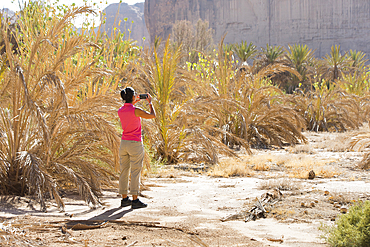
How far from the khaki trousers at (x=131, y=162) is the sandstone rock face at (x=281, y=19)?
53.7 metres

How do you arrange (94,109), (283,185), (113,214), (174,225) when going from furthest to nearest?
(283,185) < (94,109) < (113,214) < (174,225)

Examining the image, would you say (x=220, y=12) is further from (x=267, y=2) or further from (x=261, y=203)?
(x=261, y=203)

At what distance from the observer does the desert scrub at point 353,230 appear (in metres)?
2.43

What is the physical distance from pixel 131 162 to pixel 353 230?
2.45 m

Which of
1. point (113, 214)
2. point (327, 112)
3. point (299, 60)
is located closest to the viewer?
point (113, 214)

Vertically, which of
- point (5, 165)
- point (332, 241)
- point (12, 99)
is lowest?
point (332, 241)

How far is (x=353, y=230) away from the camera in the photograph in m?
2.48

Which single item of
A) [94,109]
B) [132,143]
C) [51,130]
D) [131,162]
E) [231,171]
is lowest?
[231,171]

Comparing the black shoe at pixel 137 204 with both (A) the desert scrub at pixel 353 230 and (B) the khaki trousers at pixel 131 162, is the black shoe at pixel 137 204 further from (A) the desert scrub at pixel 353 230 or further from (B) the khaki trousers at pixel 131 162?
(A) the desert scrub at pixel 353 230

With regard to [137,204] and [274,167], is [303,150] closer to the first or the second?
[274,167]

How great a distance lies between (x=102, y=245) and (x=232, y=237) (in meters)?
1.04

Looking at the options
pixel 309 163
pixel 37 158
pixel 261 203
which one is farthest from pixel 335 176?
pixel 37 158

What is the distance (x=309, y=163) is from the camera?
6.79 metres

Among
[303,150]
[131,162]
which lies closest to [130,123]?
[131,162]
